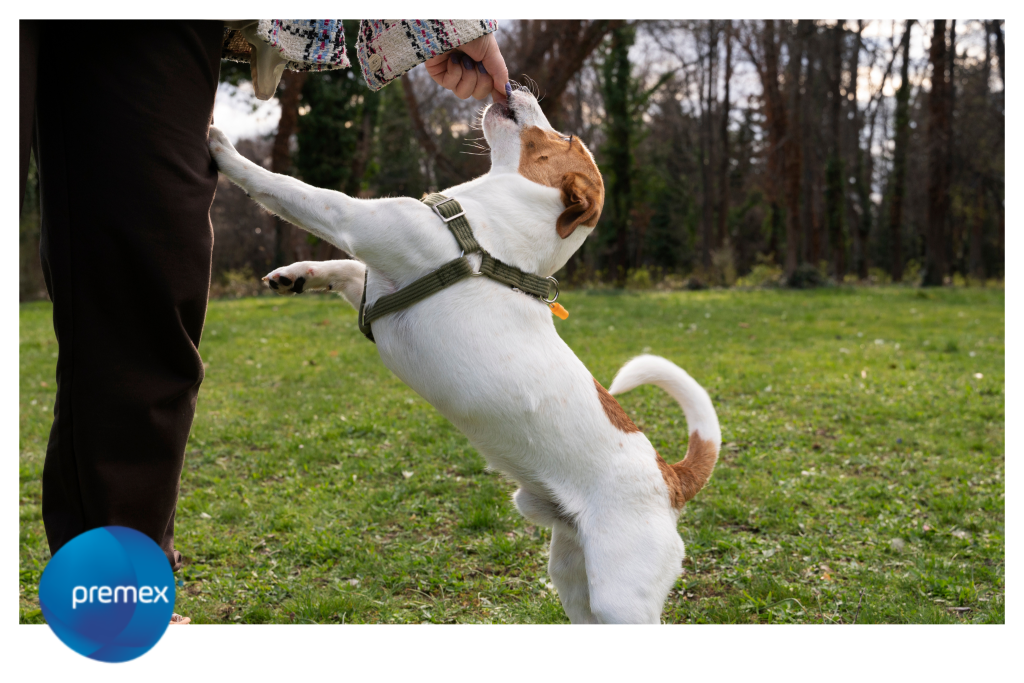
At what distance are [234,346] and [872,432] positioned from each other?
19.4ft

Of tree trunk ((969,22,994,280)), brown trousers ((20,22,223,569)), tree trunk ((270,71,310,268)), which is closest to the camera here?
brown trousers ((20,22,223,569))

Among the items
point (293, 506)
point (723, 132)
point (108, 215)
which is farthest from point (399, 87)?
point (108, 215)

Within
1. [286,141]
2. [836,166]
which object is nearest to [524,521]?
[286,141]

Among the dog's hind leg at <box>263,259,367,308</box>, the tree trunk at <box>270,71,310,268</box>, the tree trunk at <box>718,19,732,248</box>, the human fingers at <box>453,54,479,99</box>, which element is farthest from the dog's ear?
the tree trunk at <box>718,19,732,248</box>


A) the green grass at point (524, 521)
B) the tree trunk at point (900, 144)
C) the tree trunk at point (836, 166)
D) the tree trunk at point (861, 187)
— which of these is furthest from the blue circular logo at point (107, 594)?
the tree trunk at point (861, 187)

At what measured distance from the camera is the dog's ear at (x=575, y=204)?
205 cm

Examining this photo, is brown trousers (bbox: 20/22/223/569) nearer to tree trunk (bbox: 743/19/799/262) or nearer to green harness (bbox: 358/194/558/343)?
green harness (bbox: 358/194/558/343)

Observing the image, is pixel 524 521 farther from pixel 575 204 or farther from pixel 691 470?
pixel 575 204

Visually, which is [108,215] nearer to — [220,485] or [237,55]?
[237,55]

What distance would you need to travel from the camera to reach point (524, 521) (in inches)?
127

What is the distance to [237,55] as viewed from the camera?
6.43 ft

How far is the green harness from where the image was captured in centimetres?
185

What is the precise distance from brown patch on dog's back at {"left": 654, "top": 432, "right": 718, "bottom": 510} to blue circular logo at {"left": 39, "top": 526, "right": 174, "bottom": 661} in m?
1.33

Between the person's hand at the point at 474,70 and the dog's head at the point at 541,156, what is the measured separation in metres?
0.06
